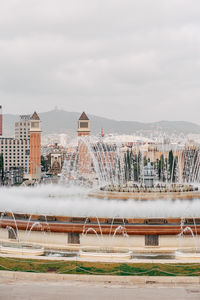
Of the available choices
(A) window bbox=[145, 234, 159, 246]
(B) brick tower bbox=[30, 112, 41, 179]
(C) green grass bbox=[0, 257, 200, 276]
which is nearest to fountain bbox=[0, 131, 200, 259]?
(A) window bbox=[145, 234, 159, 246]

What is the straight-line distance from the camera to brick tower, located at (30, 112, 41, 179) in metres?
69.7

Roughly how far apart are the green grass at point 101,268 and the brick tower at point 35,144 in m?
58.5

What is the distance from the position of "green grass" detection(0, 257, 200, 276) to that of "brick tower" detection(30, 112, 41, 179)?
5851 centimetres

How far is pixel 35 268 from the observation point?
11469 millimetres

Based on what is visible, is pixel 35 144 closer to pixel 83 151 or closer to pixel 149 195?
pixel 83 151

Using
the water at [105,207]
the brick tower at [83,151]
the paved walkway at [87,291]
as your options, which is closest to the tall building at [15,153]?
the brick tower at [83,151]

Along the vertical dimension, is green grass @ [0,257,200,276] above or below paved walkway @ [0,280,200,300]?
above

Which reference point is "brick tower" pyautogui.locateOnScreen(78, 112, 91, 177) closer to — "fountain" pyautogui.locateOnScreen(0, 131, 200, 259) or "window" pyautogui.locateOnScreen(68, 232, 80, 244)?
"fountain" pyautogui.locateOnScreen(0, 131, 200, 259)

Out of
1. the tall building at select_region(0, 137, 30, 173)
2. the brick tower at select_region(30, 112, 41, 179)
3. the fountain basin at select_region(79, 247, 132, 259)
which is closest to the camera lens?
the fountain basin at select_region(79, 247, 132, 259)

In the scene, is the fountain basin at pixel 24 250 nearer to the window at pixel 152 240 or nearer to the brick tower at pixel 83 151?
the window at pixel 152 240

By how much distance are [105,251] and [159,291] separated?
396 cm

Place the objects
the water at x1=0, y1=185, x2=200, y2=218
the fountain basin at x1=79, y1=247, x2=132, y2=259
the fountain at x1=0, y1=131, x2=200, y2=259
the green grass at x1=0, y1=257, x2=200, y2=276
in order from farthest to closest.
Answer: the water at x1=0, y1=185, x2=200, y2=218 → the fountain at x1=0, y1=131, x2=200, y2=259 → the fountain basin at x1=79, y1=247, x2=132, y2=259 → the green grass at x1=0, y1=257, x2=200, y2=276

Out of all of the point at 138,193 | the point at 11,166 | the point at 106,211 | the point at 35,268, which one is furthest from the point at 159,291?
the point at 11,166

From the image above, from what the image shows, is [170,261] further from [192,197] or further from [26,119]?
[26,119]
